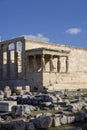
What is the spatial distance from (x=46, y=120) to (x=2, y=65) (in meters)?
29.7

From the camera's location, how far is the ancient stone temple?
33.9 m

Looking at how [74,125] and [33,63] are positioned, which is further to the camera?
[33,63]

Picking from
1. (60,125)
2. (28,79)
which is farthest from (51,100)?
(28,79)

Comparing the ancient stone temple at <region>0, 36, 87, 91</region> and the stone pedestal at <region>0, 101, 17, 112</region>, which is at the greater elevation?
the ancient stone temple at <region>0, 36, 87, 91</region>

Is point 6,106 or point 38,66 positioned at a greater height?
point 38,66

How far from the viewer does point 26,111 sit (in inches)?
500

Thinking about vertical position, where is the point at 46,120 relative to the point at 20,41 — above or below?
below

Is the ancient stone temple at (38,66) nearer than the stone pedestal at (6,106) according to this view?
No

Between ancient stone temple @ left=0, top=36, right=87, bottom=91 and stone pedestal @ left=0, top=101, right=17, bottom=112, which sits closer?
stone pedestal @ left=0, top=101, right=17, bottom=112

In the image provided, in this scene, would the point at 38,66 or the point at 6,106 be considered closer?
the point at 6,106

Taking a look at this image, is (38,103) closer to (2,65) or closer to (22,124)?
(22,124)

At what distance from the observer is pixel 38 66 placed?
38.4m

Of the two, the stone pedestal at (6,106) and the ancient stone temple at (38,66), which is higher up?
the ancient stone temple at (38,66)

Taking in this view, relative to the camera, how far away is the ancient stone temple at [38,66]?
3388 centimetres
